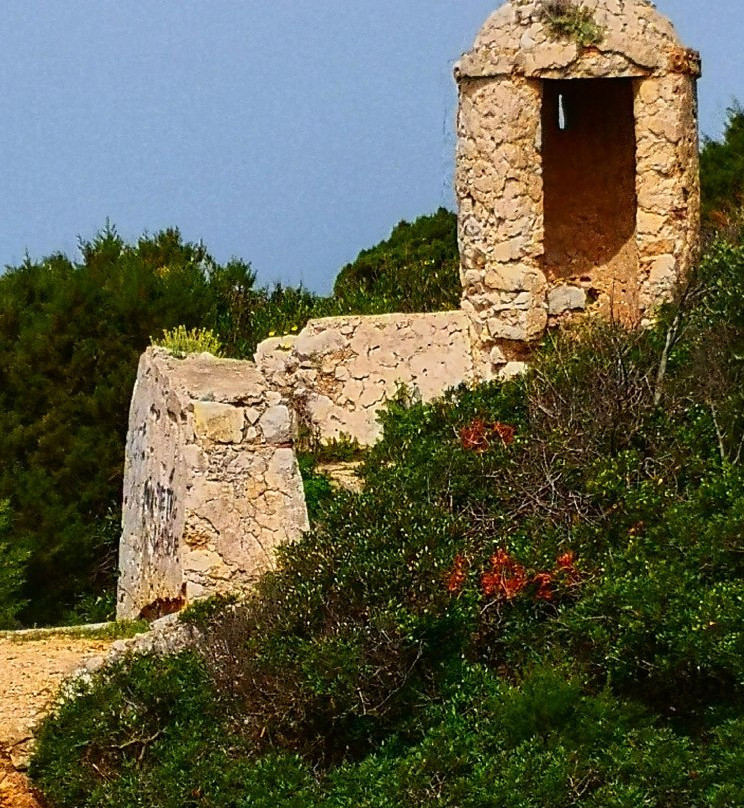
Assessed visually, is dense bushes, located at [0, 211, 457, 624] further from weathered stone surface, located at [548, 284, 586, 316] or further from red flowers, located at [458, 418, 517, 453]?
red flowers, located at [458, 418, 517, 453]

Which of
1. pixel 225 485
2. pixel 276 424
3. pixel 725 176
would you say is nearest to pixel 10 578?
pixel 225 485

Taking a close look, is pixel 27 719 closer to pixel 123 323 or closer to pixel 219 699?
pixel 219 699

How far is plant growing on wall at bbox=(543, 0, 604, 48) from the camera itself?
56.3 feet

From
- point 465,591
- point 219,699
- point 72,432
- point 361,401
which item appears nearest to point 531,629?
point 465,591

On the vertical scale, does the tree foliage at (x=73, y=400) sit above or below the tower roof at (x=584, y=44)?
below

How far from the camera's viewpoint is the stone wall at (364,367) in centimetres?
1748

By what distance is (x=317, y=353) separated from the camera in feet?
57.7

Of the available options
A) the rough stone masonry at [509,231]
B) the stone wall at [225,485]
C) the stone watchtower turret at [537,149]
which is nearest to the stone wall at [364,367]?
the rough stone masonry at [509,231]

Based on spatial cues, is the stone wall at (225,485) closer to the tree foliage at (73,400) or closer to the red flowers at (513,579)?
the red flowers at (513,579)

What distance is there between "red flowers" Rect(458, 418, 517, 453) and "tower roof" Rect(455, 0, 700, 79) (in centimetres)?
365

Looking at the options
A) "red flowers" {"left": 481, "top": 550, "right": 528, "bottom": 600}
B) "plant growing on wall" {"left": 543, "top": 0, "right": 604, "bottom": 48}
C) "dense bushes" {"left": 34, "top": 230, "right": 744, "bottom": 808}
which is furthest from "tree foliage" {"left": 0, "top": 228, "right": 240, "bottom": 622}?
"red flowers" {"left": 481, "top": 550, "right": 528, "bottom": 600}

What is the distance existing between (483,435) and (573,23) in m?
4.25

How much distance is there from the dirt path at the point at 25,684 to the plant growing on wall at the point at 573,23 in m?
6.71

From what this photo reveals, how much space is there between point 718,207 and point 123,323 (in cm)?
666
